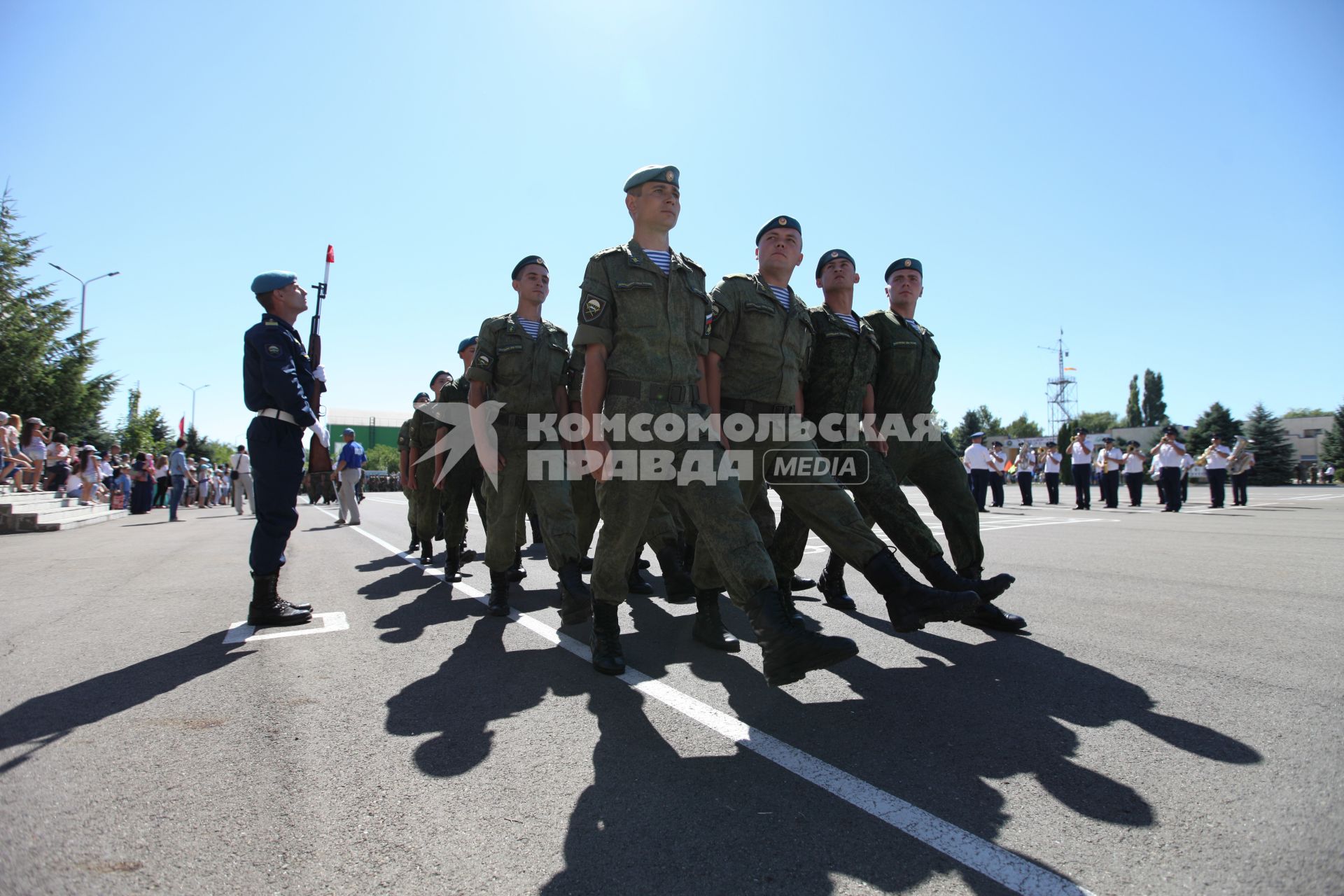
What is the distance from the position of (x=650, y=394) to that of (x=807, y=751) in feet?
5.03

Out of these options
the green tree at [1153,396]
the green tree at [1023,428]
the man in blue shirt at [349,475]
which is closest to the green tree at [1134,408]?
the green tree at [1153,396]

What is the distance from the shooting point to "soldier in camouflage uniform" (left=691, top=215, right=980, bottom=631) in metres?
3.23

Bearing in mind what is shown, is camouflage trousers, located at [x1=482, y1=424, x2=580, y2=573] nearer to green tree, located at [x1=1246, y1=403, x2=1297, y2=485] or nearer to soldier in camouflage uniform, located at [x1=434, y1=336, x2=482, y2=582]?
soldier in camouflage uniform, located at [x1=434, y1=336, x2=482, y2=582]

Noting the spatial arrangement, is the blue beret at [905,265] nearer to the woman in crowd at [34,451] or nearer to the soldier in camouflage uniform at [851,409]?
the soldier in camouflage uniform at [851,409]

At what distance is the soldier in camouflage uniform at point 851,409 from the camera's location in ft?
12.7

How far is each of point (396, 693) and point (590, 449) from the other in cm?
134

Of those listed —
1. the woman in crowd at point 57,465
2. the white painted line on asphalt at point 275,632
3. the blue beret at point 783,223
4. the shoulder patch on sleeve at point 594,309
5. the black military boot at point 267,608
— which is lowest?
the white painted line on asphalt at point 275,632

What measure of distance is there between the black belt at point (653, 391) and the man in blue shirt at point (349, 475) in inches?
382

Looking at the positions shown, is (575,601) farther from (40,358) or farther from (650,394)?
(40,358)

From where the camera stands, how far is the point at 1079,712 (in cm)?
268

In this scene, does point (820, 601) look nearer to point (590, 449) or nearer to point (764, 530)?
point (764, 530)

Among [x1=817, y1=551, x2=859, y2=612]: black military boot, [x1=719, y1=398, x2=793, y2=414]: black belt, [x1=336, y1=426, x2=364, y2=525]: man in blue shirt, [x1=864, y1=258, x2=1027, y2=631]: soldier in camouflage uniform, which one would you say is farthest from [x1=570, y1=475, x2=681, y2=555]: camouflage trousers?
[x1=336, y1=426, x2=364, y2=525]: man in blue shirt

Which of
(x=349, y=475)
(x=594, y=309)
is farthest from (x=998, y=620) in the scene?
(x=349, y=475)

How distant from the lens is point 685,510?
3107mm
